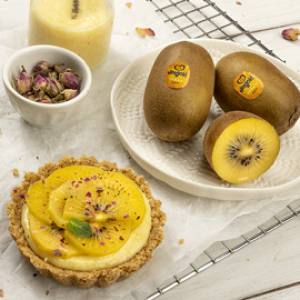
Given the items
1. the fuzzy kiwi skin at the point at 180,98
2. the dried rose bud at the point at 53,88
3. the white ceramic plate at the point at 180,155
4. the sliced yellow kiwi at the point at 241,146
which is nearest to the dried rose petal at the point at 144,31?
the white ceramic plate at the point at 180,155

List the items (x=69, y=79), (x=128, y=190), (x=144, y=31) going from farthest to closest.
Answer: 1. (x=144, y=31)
2. (x=69, y=79)
3. (x=128, y=190)

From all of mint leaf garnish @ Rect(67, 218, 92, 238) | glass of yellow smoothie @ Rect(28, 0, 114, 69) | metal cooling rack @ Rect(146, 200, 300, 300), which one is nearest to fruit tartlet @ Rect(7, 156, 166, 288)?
mint leaf garnish @ Rect(67, 218, 92, 238)

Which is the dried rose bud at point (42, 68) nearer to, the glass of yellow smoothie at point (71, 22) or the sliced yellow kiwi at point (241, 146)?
the glass of yellow smoothie at point (71, 22)

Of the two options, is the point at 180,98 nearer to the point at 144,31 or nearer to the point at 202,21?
the point at 144,31

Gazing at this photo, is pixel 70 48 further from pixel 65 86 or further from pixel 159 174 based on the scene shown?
pixel 159 174

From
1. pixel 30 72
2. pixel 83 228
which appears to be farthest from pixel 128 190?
pixel 30 72

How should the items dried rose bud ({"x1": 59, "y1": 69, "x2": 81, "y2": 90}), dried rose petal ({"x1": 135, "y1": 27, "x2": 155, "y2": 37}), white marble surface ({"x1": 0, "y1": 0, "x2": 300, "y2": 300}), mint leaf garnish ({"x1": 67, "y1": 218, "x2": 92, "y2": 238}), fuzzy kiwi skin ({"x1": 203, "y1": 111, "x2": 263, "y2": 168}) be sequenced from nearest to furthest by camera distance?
mint leaf garnish ({"x1": 67, "y1": 218, "x2": 92, "y2": 238}) < white marble surface ({"x1": 0, "y1": 0, "x2": 300, "y2": 300}) < fuzzy kiwi skin ({"x1": 203, "y1": 111, "x2": 263, "y2": 168}) < dried rose bud ({"x1": 59, "y1": 69, "x2": 81, "y2": 90}) < dried rose petal ({"x1": 135, "y1": 27, "x2": 155, "y2": 37})

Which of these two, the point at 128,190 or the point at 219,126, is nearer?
the point at 128,190

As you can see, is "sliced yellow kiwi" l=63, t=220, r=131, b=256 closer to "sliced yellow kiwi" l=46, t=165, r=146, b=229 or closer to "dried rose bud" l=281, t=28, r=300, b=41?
"sliced yellow kiwi" l=46, t=165, r=146, b=229
